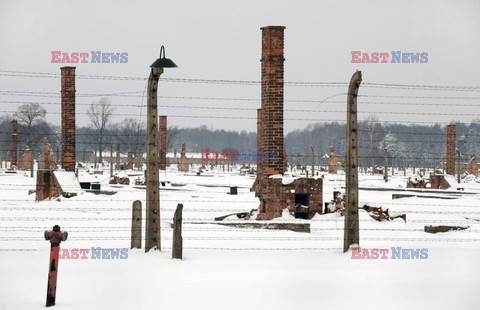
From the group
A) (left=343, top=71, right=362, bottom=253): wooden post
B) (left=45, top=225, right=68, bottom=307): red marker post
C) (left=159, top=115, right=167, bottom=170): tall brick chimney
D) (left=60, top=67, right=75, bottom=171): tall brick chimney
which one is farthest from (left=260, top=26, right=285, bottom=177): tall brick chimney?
(left=159, top=115, right=167, bottom=170): tall brick chimney

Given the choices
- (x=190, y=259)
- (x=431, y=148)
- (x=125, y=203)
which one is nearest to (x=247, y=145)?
(x=431, y=148)

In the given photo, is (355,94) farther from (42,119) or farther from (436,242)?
(42,119)

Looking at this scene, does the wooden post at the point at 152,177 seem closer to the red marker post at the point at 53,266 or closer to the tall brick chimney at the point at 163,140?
the red marker post at the point at 53,266

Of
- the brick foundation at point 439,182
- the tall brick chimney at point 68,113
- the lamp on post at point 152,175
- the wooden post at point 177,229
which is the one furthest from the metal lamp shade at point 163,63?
the brick foundation at point 439,182

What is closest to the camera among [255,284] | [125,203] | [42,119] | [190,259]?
[255,284]

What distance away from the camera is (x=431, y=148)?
9562cm

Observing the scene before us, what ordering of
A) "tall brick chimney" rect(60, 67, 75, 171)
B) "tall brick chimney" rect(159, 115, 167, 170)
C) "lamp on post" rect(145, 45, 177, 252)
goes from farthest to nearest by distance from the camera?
"tall brick chimney" rect(159, 115, 167, 170) < "tall brick chimney" rect(60, 67, 75, 171) < "lamp on post" rect(145, 45, 177, 252)

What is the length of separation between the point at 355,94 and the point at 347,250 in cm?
225

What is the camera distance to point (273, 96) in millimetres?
14562

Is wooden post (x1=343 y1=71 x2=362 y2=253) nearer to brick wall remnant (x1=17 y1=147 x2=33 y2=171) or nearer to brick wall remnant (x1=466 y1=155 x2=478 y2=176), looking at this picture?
brick wall remnant (x1=17 y1=147 x2=33 y2=171)

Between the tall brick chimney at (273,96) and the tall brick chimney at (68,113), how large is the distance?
9.32 m

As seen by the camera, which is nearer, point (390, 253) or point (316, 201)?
point (390, 253)

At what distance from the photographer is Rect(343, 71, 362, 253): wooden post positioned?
9.00 meters

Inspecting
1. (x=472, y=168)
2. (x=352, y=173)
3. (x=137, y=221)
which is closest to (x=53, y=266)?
(x=137, y=221)
